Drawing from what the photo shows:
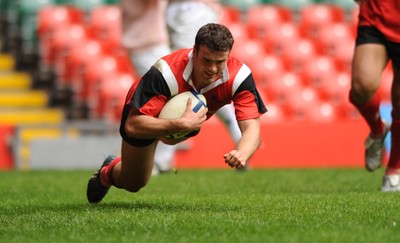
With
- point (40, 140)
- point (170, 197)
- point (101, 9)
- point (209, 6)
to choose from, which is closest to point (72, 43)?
point (101, 9)

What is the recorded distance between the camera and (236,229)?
17.4 feet

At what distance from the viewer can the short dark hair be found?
19.1ft

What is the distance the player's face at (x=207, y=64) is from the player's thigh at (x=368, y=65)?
1763 millimetres

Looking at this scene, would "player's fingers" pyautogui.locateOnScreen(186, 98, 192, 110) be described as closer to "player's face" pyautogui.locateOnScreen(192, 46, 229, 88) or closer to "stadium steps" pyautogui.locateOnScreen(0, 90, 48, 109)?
"player's face" pyautogui.locateOnScreen(192, 46, 229, 88)

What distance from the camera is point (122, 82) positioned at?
1383cm

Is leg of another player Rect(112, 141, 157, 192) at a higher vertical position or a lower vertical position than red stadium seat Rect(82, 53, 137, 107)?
higher

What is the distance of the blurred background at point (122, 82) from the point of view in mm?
12953

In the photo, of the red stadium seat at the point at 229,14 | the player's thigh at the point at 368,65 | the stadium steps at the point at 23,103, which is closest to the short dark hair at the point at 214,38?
the player's thigh at the point at 368,65

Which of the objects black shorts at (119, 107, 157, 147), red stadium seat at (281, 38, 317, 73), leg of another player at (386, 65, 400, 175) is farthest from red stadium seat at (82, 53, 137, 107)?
black shorts at (119, 107, 157, 147)

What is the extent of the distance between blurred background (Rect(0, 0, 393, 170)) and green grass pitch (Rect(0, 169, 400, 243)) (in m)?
3.37

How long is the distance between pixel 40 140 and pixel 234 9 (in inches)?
172

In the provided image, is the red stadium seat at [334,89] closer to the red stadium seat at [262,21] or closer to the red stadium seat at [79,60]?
the red stadium seat at [262,21]

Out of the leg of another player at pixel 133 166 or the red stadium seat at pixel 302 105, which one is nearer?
the leg of another player at pixel 133 166

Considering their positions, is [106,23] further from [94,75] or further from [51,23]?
[94,75]
